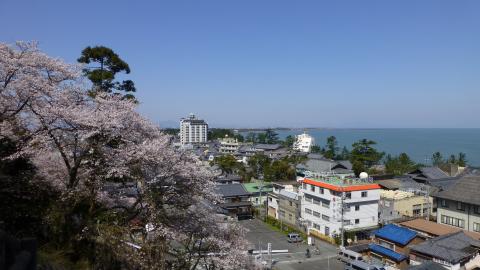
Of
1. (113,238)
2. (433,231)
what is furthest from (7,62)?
(433,231)

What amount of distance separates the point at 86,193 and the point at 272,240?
64.7 feet

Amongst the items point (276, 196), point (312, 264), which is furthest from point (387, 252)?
point (276, 196)

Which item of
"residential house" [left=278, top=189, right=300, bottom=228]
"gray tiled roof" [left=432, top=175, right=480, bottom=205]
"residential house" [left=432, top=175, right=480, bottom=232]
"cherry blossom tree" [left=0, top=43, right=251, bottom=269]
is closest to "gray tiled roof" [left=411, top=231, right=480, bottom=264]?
"residential house" [left=432, top=175, right=480, bottom=232]

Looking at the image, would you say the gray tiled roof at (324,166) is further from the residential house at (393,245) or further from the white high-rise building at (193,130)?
the white high-rise building at (193,130)

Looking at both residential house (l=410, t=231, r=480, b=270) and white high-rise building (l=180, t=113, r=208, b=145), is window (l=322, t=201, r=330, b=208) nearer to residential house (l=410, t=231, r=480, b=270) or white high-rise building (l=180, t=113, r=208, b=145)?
residential house (l=410, t=231, r=480, b=270)

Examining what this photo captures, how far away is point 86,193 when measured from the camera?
9.24m

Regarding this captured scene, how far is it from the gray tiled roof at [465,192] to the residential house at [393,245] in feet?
15.6

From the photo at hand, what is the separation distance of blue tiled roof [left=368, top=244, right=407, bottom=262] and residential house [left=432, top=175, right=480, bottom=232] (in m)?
6.53

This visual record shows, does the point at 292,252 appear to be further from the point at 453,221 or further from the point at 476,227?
the point at 476,227

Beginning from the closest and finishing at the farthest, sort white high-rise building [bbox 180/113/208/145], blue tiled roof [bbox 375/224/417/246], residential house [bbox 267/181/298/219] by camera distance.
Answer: blue tiled roof [bbox 375/224/417/246] → residential house [bbox 267/181/298/219] → white high-rise building [bbox 180/113/208/145]

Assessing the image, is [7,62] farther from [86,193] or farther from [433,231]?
[433,231]

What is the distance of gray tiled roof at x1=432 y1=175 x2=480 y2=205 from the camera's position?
2312 centimetres

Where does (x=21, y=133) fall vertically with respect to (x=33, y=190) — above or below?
above

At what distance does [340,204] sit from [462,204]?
8.07 meters
